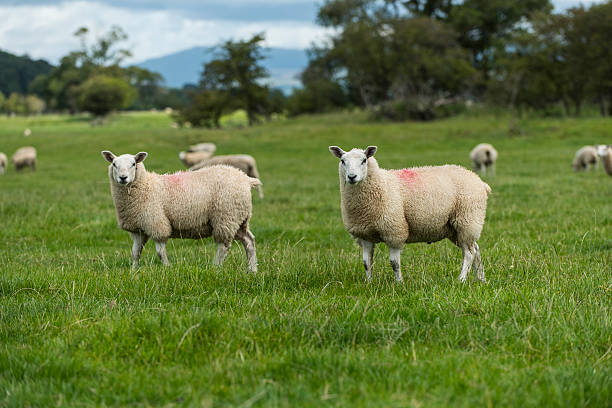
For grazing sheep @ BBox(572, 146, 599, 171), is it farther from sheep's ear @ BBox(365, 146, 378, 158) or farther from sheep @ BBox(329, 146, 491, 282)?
sheep's ear @ BBox(365, 146, 378, 158)

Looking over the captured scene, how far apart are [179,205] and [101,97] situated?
Answer: 240 feet

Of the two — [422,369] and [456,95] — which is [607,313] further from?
[456,95]

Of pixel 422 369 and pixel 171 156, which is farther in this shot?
pixel 171 156

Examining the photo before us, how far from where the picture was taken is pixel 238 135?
44.4 meters

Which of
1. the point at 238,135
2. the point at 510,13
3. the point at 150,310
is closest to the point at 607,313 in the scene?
the point at 150,310

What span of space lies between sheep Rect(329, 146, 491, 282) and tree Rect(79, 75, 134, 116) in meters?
74.4

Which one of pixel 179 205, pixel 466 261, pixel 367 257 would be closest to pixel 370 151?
pixel 367 257

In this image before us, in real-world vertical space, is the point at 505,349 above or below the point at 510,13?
below

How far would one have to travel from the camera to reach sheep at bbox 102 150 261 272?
23.9ft

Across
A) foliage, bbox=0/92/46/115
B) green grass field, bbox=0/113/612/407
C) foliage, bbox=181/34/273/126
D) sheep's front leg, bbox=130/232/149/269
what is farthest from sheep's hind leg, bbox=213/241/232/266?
foliage, bbox=0/92/46/115

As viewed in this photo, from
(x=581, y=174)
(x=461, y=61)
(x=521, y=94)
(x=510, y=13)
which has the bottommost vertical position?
(x=581, y=174)

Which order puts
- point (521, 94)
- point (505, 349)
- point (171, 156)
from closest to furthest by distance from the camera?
1. point (505, 349)
2. point (171, 156)
3. point (521, 94)

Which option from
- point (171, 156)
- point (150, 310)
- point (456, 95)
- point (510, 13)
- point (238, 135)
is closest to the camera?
point (150, 310)

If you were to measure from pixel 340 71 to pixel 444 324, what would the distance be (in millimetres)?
63086
